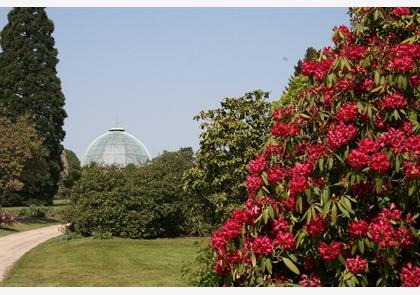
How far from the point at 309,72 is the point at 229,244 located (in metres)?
1.57

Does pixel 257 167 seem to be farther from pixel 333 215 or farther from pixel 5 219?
pixel 5 219

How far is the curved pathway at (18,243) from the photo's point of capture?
1329 centimetres

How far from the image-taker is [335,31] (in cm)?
465

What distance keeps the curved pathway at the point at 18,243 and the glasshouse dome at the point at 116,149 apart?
4711 cm

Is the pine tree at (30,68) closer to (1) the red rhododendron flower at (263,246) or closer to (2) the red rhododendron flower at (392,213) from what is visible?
(1) the red rhododendron flower at (263,246)

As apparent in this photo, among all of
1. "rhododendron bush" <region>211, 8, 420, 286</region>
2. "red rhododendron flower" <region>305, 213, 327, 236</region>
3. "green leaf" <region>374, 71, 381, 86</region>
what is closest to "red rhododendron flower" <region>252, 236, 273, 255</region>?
"rhododendron bush" <region>211, 8, 420, 286</region>

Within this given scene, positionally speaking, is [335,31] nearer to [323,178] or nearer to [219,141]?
[323,178]

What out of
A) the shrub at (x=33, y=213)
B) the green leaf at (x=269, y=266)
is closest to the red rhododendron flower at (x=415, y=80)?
the green leaf at (x=269, y=266)

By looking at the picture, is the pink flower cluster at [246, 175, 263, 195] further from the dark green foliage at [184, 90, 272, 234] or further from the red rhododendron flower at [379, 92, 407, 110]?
the dark green foliage at [184, 90, 272, 234]

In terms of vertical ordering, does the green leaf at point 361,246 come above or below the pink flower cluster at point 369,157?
below

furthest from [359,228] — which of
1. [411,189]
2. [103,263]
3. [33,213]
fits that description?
[33,213]

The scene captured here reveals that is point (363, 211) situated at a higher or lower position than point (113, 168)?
lower
